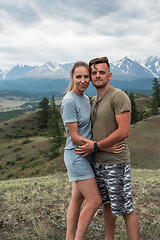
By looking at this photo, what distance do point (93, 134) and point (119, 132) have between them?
52cm

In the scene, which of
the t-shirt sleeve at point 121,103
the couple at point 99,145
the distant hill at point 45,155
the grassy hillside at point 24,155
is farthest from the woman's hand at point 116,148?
the grassy hillside at point 24,155

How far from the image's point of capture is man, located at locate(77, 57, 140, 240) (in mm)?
2851

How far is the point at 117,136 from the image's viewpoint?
2.85 metres

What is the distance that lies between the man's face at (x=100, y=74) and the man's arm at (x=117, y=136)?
692 mm

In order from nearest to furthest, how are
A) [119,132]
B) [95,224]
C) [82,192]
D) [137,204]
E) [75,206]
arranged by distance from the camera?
[119,132] → [82,192] → [75,206] → [95,224] → [137,204]

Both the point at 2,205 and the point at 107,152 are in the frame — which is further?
the point at 2,205

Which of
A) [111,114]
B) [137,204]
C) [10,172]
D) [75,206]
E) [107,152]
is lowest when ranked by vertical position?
[10,172]

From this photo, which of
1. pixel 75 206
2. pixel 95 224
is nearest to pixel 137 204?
pixel 95 224

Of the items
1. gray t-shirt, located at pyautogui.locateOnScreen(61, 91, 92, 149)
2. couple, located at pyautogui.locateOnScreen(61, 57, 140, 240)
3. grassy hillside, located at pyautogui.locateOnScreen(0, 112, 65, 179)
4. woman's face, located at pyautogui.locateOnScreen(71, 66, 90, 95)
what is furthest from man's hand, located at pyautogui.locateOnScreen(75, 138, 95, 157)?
grassy hillside, located at pyautogui.locateOnScreen(0, 112, 65, 179)

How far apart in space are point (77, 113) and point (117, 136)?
0.77m

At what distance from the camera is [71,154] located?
2.99 metres

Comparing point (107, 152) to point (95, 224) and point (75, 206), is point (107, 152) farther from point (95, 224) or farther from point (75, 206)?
point (95, 224)

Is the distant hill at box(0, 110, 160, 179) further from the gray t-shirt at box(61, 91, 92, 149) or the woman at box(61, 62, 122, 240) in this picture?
the gray t-shirt at box(61, 91, 92, 149)

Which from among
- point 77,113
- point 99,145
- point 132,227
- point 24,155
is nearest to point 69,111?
point 77,113
